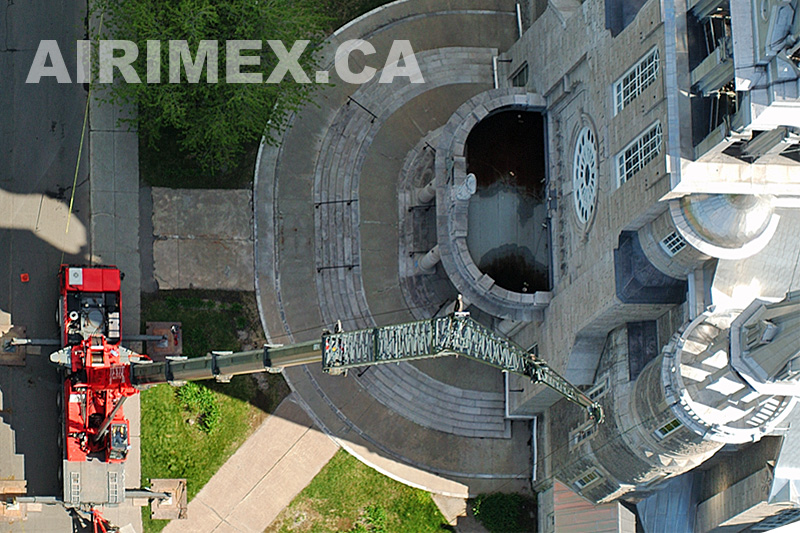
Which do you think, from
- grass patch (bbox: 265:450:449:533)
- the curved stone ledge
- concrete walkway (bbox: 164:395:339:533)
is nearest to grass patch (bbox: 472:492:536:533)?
grass patch (bbox: 265:450:449:533)

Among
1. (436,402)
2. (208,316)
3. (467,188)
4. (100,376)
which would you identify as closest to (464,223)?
(467,188)

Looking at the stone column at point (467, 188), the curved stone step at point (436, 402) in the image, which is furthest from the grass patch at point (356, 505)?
the stone column at point (467, 188)

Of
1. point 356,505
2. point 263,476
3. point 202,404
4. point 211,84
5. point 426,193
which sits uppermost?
point 211,84

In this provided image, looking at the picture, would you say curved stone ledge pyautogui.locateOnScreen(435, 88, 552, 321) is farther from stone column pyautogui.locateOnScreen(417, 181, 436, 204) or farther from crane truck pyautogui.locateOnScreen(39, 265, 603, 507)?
crane truck pyautogui.locateOnScreen(39, 265, 603, 507)

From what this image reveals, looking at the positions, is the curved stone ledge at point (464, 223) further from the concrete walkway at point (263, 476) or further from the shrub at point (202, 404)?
the shrub at point (202, 404)

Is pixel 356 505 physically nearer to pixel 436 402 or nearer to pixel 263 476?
pixel 263 476
